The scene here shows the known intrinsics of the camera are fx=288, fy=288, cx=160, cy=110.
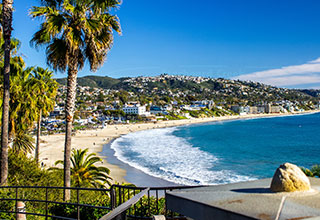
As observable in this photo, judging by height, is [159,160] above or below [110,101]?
below

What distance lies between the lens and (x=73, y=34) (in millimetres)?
9961

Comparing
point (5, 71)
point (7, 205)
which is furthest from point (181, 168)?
point (7, 205)

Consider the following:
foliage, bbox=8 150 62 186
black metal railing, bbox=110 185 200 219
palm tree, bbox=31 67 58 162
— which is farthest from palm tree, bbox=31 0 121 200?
palm tree, bbox=31 67 58 162

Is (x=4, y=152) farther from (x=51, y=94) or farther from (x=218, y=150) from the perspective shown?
(x=218, y=150)

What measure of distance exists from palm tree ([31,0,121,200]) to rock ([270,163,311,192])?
8.80 m

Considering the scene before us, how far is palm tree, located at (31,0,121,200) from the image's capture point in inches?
388

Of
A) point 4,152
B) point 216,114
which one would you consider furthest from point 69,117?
point 216,114

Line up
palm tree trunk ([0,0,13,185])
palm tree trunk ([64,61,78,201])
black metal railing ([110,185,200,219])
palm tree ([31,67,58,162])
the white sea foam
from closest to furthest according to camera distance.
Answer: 1. black metal railing ([110,185,200,219])
2. palm tree trunk ([0,0,13,185])
3. palm tree trunk ([64,61,78,201])
4. palm tree ([31,67,58,162])
5. the white sea foam

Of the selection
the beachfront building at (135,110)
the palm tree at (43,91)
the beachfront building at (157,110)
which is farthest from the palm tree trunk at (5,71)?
the beachfront building at (157,110)

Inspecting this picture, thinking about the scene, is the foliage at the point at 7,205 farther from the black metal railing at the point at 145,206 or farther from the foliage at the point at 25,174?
the foliage at the point at 25,174

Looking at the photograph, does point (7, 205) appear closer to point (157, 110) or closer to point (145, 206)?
point (145, 206)

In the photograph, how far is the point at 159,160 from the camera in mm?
35281

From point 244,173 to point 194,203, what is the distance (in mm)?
28181

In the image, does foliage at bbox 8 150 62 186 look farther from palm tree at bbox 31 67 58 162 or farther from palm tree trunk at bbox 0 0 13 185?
palm tree at bbox 31 67 58 162
